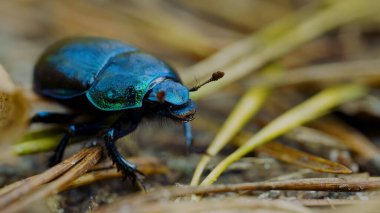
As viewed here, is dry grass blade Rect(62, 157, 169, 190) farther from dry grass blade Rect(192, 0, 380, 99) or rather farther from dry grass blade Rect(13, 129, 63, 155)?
dry grass blade Rect(192, 0, 380, 99)

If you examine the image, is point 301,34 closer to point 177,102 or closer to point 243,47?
point 243,47

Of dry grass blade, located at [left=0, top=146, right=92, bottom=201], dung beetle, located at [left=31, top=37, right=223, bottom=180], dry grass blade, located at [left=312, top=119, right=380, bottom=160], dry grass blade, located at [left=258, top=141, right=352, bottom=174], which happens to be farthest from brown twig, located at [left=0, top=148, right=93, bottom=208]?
dry grass blade, located at [left=312, top=119, right=380, bottom=160]

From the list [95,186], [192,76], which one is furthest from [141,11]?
[95,186]

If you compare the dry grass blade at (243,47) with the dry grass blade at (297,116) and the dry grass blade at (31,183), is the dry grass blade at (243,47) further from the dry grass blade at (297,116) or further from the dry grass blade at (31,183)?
the dry grass blade at (31,183)

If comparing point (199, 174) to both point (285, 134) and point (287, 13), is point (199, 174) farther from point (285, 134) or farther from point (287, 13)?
point (287, 13)

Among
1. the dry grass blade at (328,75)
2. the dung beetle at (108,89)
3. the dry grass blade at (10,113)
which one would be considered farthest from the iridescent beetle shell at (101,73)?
the dry grass blade at (328,75)
